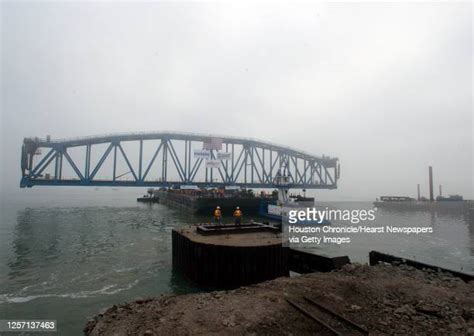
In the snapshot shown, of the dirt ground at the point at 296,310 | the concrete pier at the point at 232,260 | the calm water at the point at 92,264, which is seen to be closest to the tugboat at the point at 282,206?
the calm water at the point at 92,264

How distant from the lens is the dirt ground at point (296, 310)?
22.6 feet

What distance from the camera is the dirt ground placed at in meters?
6.88

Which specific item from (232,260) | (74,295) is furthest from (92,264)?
(232,260)

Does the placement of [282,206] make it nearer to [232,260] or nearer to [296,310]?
[232,260]

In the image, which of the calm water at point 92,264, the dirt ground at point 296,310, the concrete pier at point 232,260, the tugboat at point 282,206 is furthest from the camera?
the tugboat at point 282,206

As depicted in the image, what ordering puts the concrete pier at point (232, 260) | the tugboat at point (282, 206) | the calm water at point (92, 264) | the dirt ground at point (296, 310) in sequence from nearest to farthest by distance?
the dirt ground at point (296, 310) → the calm water at point (92, 264) → the concrete pier at point (232, 260) → the tugboat at point (282, 206)

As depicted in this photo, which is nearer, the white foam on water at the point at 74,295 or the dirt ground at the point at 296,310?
the dirt ground at the point at 296,310

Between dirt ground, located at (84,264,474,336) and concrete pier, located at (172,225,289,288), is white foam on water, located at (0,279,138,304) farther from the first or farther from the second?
dirt ground, located at (84,264,474,336)

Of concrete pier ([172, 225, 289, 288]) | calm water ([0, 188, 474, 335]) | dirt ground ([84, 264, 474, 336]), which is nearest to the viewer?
dirt ground ([84, 264, 474, 336])

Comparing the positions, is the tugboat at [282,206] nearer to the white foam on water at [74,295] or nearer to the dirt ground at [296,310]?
the white foam on water at [74,295]

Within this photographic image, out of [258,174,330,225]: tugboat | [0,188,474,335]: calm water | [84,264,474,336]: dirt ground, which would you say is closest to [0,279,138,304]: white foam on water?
[0,188,474,335]: calm water

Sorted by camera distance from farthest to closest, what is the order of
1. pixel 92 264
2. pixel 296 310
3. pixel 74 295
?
pixel 92 264 → pixel 74 295 → pixel 296 310

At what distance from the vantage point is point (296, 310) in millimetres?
7680

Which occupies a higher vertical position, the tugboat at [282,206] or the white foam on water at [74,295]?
the tugboat at [282,206]
